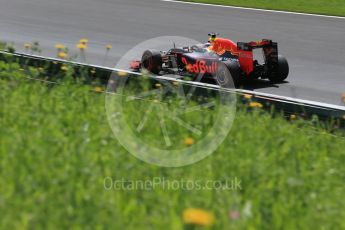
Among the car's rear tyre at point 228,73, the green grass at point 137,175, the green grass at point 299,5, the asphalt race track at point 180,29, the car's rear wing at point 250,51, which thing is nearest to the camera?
the green grass at point 137,175

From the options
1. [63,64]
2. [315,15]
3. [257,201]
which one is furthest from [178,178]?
[315,15]

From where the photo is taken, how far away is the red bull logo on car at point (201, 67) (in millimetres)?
10195

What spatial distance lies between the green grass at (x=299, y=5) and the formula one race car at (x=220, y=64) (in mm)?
8621

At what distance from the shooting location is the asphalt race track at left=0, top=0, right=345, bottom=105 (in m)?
12.1

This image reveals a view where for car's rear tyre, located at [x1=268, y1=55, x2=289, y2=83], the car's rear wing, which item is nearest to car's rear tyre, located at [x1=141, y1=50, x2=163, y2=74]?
the car's rear wing

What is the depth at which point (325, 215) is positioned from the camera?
4.16m

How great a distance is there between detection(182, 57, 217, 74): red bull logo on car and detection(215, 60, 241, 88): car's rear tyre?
79mm

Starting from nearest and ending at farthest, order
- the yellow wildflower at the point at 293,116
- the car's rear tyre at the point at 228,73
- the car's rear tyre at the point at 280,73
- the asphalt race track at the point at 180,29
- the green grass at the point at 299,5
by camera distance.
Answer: the yellow wildflower at the point at 293,116
the car's rear tyre at the point at 228,73
the car's rear tyre at the point at 280,73
the asphalt race track at the point at 180,29
the green grass at the point at 299,5

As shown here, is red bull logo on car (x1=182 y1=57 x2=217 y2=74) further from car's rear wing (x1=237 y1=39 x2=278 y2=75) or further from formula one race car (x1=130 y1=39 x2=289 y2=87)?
car's rear wing (x1=237 y1=39 x2=278 y2=75)

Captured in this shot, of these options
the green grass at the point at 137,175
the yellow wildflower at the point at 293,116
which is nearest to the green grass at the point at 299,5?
the yellow wildflower at the point at 293,116

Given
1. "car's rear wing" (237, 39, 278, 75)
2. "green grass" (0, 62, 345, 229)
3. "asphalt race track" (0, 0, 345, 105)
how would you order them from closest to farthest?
1. "green grass" (0, 62, 345, 229)
2. "car's rear wing" (237, 39, 278, 75)
3. "asphalt race track" (0, 0, 345, 105)

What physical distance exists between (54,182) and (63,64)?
5.01 meters

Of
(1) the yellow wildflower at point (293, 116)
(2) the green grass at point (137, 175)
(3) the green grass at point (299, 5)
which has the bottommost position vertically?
(3) the green grass at point (299, 5)

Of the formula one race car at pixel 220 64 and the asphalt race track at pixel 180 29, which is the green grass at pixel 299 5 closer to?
the asphalt race track at pixel 180 29
